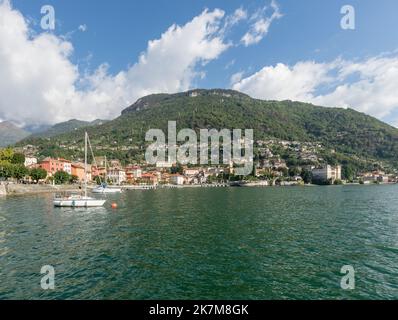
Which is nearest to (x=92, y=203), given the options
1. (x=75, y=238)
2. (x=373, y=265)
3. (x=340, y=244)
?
(x=75, y=238)

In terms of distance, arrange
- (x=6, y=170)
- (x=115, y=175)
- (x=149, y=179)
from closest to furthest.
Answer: (x=6, y=170) < (x=115, y=175) < (x=149, y=179)

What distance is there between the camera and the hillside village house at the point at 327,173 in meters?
187

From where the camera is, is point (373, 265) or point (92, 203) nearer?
point (373, 265)

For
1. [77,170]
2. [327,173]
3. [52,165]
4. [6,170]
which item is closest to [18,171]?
[6,170]

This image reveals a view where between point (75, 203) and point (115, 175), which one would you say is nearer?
point (75, 203)

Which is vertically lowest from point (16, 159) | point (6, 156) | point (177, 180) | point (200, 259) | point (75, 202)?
point (200, 259)

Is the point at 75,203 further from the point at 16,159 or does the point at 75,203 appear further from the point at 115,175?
the point at 115,175

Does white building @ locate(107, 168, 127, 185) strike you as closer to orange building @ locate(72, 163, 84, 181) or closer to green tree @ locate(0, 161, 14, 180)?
orange building @ locate(72, 163, 84, 181)

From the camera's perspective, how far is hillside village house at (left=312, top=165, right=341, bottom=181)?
187000mm

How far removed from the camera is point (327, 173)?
616 feet
